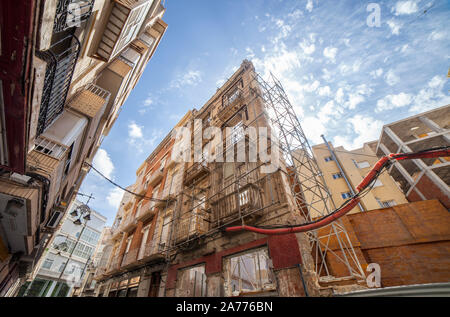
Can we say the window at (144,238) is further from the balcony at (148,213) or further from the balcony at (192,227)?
the balcony at (192,227)

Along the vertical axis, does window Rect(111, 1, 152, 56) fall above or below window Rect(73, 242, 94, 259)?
above

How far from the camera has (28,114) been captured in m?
3.50

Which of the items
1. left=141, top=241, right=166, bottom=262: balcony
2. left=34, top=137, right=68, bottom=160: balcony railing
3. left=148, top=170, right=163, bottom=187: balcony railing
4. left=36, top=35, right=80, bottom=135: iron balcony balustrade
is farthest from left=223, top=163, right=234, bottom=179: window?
left=148, top=170, right=163, bottom=187: balcony railing

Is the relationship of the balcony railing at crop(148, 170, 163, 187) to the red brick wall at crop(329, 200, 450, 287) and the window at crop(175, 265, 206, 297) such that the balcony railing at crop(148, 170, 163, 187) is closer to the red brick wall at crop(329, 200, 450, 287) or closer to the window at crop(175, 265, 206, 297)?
the window at crop(175, 265, 206, 297)

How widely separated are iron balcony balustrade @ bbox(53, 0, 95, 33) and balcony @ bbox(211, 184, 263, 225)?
26.3ft

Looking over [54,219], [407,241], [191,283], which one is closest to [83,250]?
[54,219]

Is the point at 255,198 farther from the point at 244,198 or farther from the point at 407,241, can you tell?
the point at 407,241

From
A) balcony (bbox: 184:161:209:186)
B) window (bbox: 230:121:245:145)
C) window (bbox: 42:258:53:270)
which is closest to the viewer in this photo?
window (bbox: 230:121:245:145)

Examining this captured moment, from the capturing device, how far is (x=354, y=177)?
79.4 ft

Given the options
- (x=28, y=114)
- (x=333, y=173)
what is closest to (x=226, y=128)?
(x=28, y=114)

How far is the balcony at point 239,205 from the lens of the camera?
26.0 feet

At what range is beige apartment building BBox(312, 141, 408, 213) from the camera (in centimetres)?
2080

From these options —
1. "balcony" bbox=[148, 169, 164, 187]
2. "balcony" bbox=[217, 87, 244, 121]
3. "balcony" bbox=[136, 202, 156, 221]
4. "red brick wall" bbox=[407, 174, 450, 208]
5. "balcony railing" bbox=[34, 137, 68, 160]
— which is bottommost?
"balcony railing" bbox=[34, 137, 68, 160]

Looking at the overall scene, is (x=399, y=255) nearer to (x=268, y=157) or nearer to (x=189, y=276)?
(x=268, y=157)
